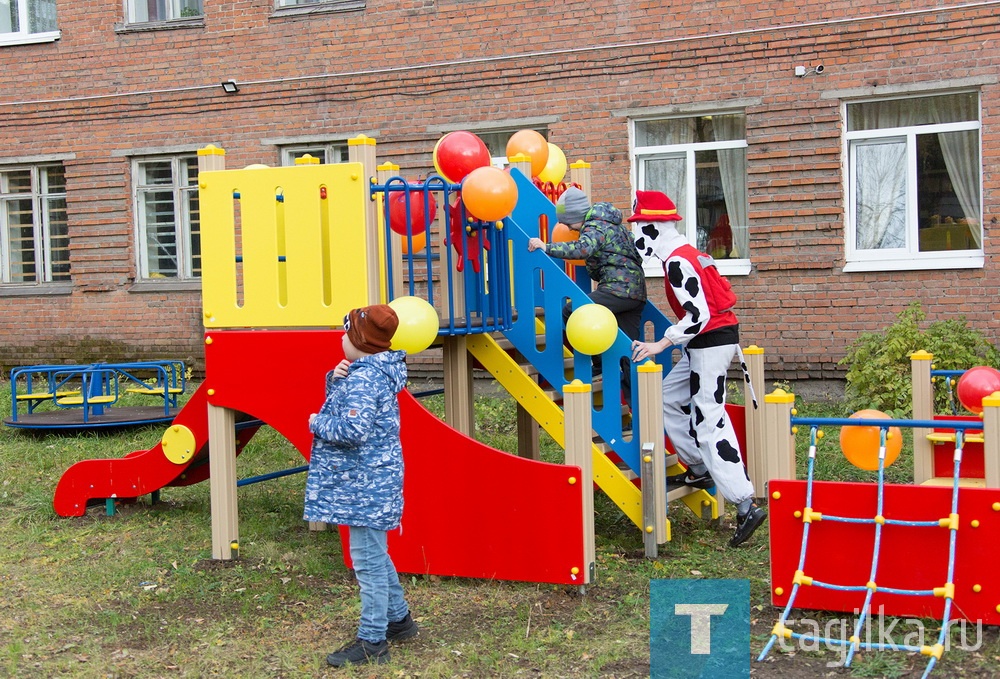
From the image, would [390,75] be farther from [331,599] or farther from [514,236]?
[331,599]

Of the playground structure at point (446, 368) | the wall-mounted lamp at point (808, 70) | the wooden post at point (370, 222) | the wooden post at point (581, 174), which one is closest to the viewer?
the playground structure at point (446, 368)

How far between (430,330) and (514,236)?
104 centimetres

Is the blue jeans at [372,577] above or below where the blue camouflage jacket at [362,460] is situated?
below

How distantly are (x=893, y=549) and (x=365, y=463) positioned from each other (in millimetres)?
2150

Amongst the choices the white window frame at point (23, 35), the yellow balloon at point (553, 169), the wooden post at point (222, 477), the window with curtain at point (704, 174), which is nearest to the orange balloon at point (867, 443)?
the wooden post at point (222, 477)

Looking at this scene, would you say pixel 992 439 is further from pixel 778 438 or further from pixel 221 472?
pixel 221 472

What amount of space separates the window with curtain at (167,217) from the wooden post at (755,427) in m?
9.35

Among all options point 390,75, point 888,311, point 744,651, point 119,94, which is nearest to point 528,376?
point 744,651

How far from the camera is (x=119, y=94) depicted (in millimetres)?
14156

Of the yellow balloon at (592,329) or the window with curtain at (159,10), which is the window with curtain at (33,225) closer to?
the window with curtain at (159,10)

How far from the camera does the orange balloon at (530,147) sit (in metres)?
7.40

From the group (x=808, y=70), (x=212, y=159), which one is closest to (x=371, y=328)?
(x=212, y=159)

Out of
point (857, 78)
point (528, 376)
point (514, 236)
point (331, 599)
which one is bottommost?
point (331, 599)

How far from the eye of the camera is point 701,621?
4.71 meters
